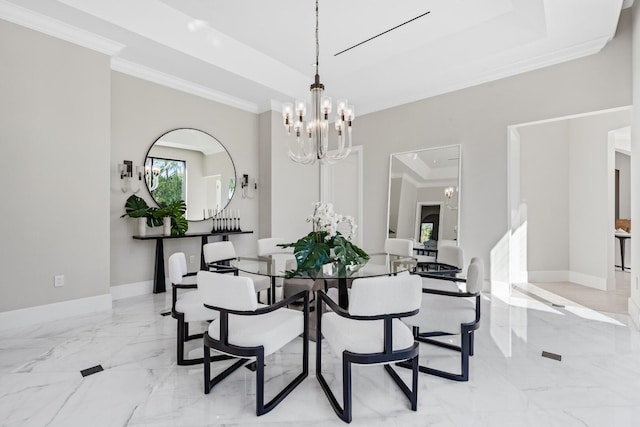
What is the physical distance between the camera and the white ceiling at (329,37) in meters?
3.18

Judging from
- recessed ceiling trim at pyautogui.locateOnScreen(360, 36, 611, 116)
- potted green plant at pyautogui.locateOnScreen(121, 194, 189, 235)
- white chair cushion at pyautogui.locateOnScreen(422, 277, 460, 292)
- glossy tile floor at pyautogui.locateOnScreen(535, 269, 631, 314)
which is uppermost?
recessed ceiling trim at pyautogui.locateOnScreen(360, 36, 611, 116)

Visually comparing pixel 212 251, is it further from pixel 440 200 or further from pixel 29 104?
pixel 440 200

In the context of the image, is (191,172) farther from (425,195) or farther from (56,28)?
(425,195)

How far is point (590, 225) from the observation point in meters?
4.82

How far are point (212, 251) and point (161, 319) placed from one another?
3.02 feet

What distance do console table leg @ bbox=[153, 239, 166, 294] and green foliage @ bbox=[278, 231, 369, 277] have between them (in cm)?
259

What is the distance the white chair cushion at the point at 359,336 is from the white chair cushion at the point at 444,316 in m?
0.39

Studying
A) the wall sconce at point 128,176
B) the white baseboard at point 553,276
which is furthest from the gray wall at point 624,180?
the wall sconce at point 128,176

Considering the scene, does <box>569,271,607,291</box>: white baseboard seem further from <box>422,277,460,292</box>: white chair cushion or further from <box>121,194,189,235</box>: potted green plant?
<box>121,194,189,235</box>: potted green plant

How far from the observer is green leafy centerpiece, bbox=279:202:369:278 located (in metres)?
2.43

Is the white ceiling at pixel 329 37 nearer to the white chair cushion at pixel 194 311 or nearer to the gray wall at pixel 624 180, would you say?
the white chair cushion at pixel 194 311

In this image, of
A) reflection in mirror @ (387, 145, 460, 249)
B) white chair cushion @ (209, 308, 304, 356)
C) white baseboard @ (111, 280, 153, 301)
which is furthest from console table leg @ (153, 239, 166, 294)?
reflection in mirror @ (387, 145, 460, 249)

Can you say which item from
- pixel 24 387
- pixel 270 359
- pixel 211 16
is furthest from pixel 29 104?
pixel 270 359

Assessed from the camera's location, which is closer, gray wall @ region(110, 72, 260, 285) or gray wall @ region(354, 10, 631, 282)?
gray wall @ region(354, 10, 631, 282)
